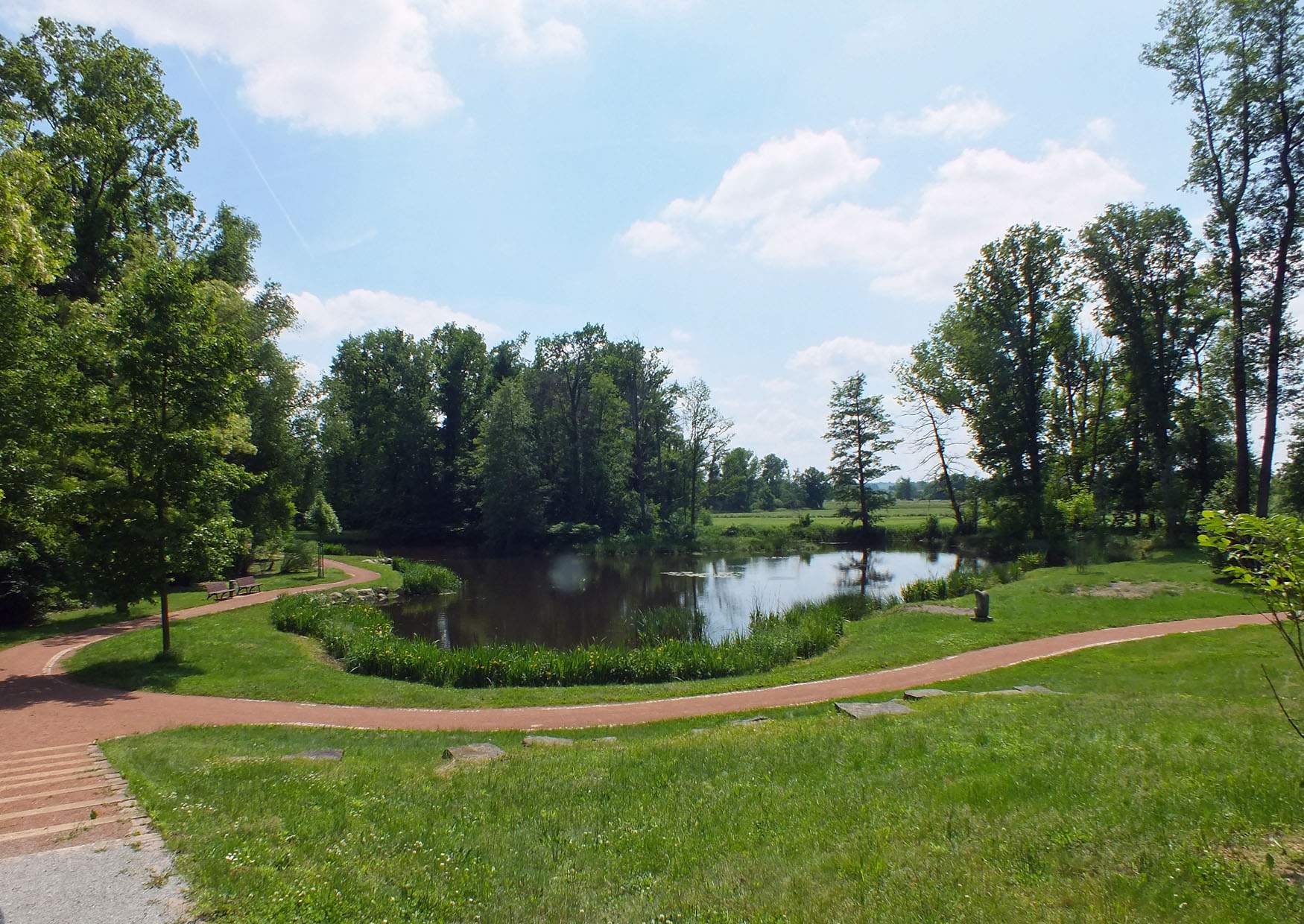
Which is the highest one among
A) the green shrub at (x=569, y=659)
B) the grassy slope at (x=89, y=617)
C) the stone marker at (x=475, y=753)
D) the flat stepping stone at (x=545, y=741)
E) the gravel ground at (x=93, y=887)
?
the gravel ground at (x=93, y=887)

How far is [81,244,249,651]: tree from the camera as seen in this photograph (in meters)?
13.1

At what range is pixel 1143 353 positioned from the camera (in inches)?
1288

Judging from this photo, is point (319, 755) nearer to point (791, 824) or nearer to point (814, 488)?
point (791, 824)

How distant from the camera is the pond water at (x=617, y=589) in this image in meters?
20.8

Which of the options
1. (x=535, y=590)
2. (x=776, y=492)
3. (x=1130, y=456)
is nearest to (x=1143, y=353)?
(x=1130, y=456)

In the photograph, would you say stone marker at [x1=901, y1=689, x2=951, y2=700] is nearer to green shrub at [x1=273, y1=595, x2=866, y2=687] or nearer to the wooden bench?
green shrub at [x1=273, y1=595, x2=866, y2=687]

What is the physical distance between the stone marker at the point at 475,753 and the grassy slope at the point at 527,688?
3.87 m

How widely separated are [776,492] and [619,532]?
225 ft

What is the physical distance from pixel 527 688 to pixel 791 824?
8.84m

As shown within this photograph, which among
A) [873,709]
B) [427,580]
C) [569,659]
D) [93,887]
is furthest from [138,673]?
[427,580]

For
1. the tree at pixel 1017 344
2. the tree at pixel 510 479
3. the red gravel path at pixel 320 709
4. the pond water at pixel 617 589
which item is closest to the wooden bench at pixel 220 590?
the pond water at pixel 617 589

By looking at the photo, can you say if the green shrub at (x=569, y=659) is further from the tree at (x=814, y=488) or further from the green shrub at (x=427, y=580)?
the tree at (x=814, y=488)

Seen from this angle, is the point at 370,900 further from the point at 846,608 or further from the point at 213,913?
the point at 846,608

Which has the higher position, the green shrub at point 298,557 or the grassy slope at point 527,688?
the green shrub at point 298,557
